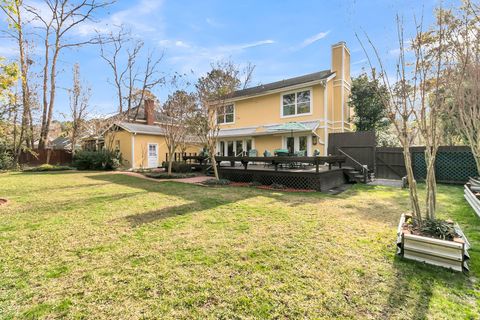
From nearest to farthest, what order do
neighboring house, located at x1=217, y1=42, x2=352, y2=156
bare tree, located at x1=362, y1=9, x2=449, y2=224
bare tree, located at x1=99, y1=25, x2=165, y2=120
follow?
bare tree, located at x1=362, y1=9, x2=449, y2=224 < neighboring house, located at x1=217, y1=42, x2=352, y2=156 < bare tree, located at x1=99, y1=25, x2=165, y2=120

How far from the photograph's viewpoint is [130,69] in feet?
89.5

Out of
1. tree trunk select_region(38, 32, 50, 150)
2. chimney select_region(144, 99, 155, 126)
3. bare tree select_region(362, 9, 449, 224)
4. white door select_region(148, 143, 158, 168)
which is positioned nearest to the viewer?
bare tree select_region(362, 9, 449, 224)

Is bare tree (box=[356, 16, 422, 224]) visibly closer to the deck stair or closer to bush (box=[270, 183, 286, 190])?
bush (box=[270, 183, 286, 190])

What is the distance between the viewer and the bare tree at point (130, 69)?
26062mm

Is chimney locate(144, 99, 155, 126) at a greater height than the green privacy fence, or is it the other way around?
chimney locate(144, 99, 155, 126)

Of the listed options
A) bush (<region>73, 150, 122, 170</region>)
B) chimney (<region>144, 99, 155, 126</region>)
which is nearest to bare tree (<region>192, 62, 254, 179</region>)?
bush (<region>73, 150, 122, 170</region>)

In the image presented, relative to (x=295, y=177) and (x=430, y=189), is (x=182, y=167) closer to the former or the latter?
(x=295, y=177)

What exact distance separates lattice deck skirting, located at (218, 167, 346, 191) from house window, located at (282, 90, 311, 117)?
5.61 metres

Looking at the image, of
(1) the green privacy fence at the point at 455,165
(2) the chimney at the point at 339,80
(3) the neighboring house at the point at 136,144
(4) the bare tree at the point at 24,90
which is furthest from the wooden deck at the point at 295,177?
(4) the bare tree at the point at 24,90

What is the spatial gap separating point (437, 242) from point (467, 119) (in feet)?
14.4

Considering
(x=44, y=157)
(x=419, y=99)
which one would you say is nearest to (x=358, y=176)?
(x=419, y=99)

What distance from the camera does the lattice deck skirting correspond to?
29.8 ft

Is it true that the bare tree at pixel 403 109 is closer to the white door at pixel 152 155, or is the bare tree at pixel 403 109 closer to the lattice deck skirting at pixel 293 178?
the lattice deck skirting at pixel 293 178

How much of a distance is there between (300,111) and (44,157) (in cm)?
2323
